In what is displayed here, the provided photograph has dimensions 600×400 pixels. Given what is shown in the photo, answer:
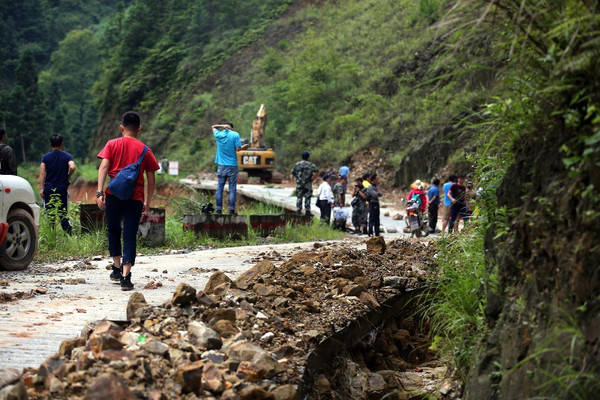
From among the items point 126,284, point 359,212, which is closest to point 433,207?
point 359,212

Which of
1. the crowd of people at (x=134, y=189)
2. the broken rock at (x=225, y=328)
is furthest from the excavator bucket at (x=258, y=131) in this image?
the broken rock at (x=225, y=328)

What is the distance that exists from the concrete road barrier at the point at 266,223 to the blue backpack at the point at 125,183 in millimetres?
7500

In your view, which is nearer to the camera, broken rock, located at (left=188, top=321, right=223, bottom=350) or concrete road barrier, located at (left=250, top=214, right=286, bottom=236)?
broken rock, located at (left=188, top=321, right=223, bottom=350)

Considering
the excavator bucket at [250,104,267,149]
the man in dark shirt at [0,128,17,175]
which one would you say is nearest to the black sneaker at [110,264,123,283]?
the man in dark shirt at [0,128,17,175]

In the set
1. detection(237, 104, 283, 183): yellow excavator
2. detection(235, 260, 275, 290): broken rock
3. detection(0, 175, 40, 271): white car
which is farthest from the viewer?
detection(237, 104, 283, 183): yellow excavator

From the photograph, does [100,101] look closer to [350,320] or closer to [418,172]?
[418,172]

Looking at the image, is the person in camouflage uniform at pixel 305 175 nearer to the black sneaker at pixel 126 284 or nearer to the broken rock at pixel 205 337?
the black sneaker at pixel 126 284

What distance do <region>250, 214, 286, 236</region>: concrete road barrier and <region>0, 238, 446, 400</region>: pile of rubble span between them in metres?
7.45

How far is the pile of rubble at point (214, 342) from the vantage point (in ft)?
13.6

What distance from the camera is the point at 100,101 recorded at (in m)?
75.2

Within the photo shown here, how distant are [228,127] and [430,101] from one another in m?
21.6

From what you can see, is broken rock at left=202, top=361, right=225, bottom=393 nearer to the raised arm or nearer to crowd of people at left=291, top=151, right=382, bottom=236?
the raised arm

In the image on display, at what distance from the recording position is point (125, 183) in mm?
7590

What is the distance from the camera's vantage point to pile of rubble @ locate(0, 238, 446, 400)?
414 cm
